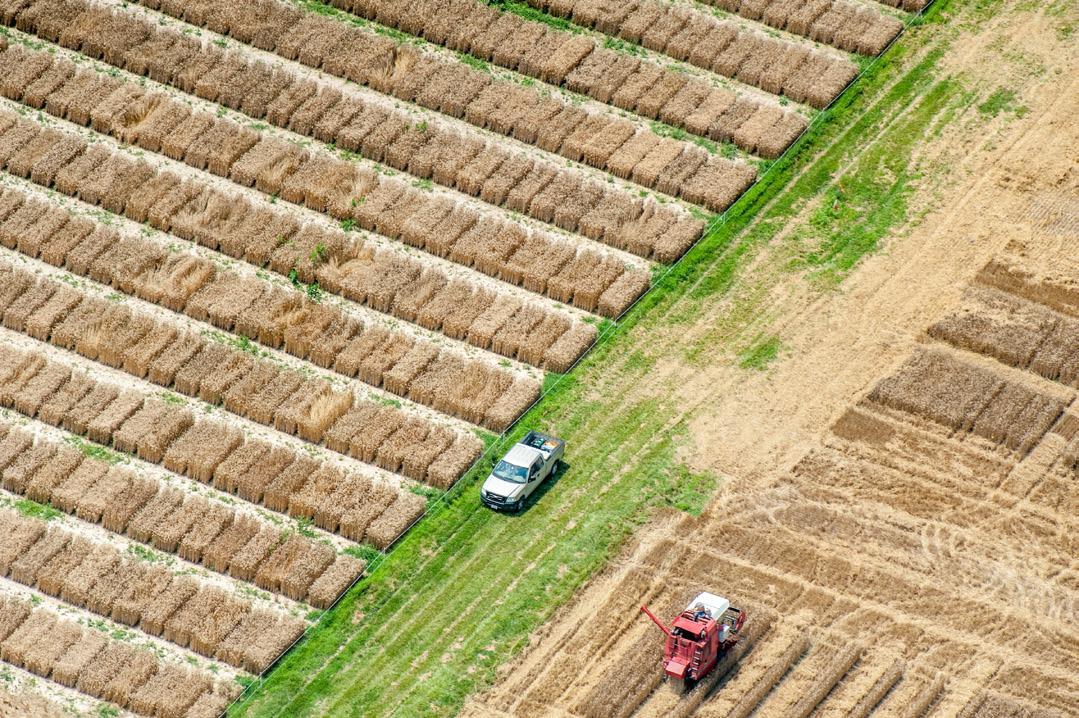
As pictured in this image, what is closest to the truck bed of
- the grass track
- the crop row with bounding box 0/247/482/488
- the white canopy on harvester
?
the grass track

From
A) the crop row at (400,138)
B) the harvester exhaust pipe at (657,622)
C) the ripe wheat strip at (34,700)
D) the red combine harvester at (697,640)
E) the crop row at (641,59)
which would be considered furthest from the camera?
the crop row at (641,59)

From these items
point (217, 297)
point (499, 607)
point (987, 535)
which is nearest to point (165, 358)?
point (217, 297)

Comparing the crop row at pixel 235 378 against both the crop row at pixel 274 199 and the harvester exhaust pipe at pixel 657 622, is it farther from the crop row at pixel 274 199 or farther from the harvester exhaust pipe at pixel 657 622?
the harvester exhaust pipe at pixel 657 622

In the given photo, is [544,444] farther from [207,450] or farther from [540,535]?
[207,450]

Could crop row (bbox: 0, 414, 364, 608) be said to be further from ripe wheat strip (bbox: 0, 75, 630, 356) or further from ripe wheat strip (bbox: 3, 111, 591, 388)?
ripe wheat strip (bbox: 0, 75, 630, 356)

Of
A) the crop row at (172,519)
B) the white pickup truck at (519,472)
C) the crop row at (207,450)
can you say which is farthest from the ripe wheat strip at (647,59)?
the crop row at (172,519)
